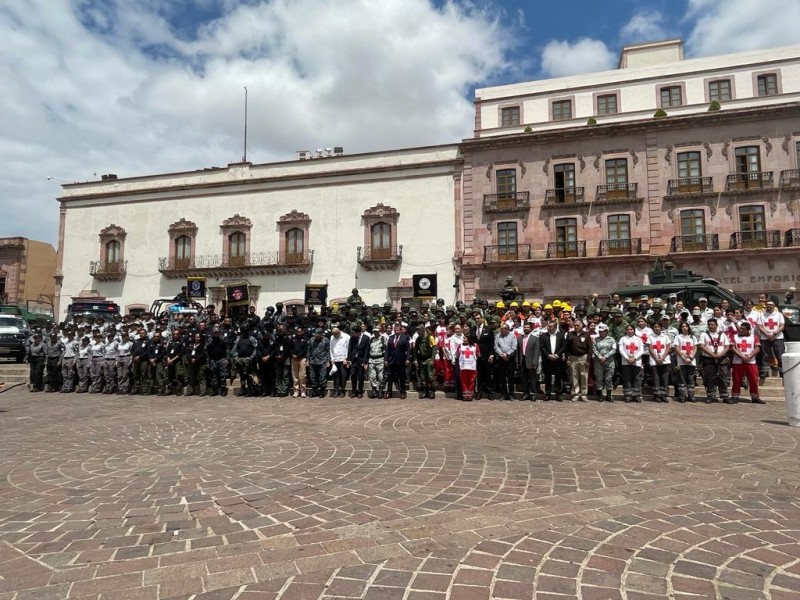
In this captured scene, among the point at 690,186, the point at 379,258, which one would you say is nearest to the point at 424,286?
the point at 379,258

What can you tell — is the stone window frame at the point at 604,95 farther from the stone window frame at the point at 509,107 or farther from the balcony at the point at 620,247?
the balcony at the point at 620,247

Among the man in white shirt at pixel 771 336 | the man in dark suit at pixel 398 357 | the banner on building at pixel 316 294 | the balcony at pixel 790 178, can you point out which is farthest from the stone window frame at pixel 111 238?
the balcony at pixel 790 178

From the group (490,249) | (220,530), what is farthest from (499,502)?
(490,249)

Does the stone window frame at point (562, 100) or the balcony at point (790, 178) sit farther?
the stone window frame at point (562, 100)

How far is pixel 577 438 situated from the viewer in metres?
6.69

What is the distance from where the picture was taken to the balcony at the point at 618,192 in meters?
28.1

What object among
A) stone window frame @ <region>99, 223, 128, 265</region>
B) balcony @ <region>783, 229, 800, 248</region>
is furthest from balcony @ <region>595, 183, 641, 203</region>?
stone window frame @ <region>99, 223, 128, 265</region>

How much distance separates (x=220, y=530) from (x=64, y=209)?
135 ft

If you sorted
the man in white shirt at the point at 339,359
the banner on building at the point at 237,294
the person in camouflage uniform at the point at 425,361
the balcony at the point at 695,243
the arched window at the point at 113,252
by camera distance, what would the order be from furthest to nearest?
the arched window at the point at 113,252 → the balcony at the point at 695,243 → the banner on building at the point at 237,294 → the man in white shirt at the point at 339,359 → the person in camouflage uniform at the point at 425,361

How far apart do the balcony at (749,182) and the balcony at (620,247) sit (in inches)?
210

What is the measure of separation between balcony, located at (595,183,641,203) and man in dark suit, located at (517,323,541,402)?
20.2 metres

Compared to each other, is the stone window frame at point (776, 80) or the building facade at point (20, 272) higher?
the stone window frame at point (776, 80)

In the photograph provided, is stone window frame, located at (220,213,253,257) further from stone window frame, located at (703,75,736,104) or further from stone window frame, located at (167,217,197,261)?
stone window frame, located at (703,75,736,104)

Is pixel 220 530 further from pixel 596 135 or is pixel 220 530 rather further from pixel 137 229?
pixel 137 229
